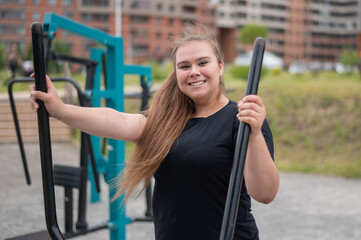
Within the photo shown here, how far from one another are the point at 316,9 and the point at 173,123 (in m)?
87.9

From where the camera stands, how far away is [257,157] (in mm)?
1534

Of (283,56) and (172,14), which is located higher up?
(172,14)

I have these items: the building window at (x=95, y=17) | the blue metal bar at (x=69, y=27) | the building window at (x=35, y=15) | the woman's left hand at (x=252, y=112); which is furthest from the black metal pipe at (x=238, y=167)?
the building window at (x=95, y=17)

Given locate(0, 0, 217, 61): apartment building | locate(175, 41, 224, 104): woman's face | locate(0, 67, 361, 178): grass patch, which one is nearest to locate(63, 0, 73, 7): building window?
locate(0, 0, 217, 61): apartment building

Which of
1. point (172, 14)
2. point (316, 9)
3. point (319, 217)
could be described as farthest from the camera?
point (316, 9)

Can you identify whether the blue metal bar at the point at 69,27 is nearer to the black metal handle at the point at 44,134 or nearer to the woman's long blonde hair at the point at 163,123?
the woman's long blonde hair at the point at 163,123

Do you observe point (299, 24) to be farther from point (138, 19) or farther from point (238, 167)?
point (238, 167)

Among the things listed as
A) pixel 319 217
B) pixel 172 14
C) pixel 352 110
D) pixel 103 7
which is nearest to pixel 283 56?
pixel 172 14

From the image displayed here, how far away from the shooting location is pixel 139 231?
4.66 metres

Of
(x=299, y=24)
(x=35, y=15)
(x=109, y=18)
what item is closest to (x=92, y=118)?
(x=35, y=15)

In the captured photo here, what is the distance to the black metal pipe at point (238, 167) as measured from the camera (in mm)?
1357

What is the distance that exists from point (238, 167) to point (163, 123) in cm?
68

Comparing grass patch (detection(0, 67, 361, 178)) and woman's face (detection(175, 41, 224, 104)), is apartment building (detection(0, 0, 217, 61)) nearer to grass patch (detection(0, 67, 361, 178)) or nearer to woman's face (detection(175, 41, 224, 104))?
grass patch (detection(0, 67, 361, 178))

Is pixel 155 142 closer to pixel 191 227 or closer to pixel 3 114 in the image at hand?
pixel 191 227
